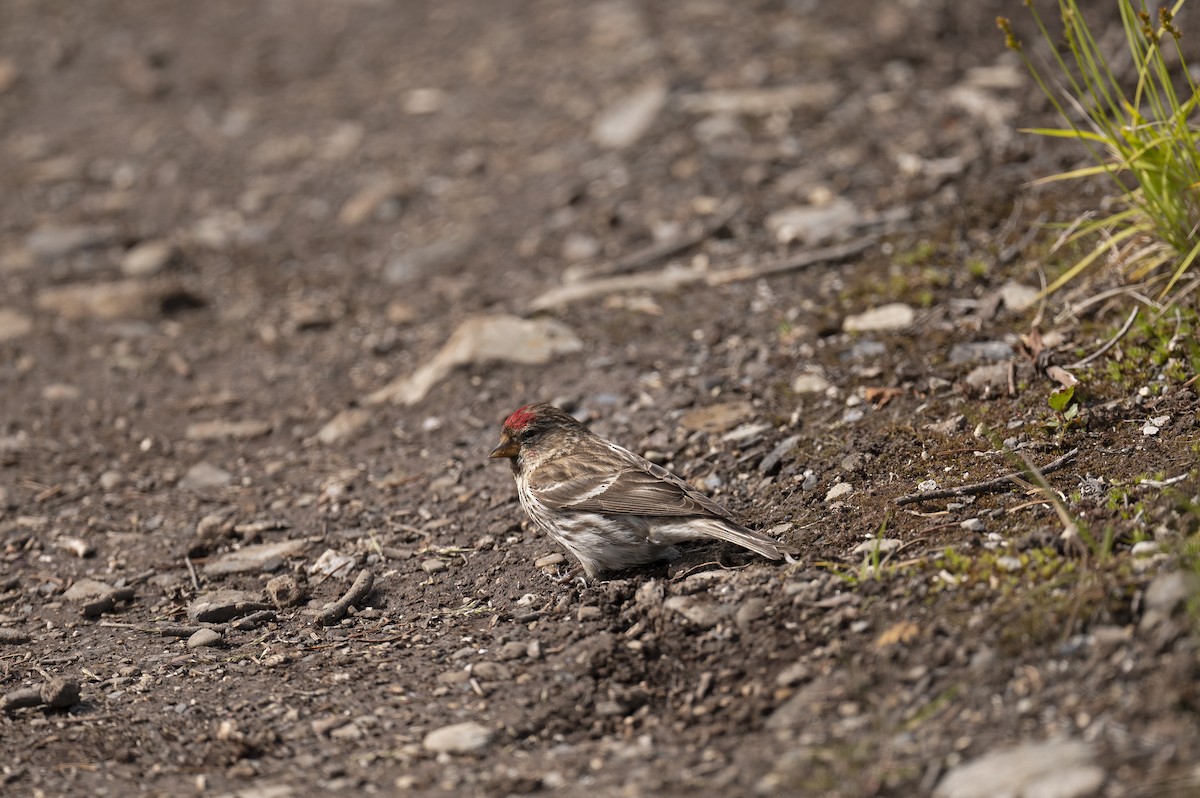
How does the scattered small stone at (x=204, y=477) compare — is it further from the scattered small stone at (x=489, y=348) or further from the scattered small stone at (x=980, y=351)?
the scattered small stone at (x=980, y=351)

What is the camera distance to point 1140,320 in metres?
5.97

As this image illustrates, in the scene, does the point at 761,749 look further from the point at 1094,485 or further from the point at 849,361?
the point at 849,361

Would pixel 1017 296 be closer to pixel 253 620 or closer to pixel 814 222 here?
pixel 814 222

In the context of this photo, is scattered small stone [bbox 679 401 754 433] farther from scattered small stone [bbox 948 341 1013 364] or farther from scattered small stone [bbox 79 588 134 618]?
scattered small stone [bbox 79 588 134 618]

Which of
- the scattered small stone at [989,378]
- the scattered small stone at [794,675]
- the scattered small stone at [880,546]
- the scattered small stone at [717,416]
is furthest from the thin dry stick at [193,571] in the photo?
the scattered small stone at [989,378]

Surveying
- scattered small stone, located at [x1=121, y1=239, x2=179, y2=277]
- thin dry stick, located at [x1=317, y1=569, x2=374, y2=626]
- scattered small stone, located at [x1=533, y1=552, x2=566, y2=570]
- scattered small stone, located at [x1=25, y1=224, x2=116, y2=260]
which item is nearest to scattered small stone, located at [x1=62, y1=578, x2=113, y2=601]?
thin dry stick, located at [x1=317, y1=569, x2=374, y2=626]

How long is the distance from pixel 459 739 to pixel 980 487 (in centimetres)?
243

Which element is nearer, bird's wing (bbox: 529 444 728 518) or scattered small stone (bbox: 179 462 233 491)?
bird's wing (bbox: 529 444 728 518)

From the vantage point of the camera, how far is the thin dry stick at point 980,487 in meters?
5.17

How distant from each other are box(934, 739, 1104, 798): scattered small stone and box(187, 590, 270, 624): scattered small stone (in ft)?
11.2

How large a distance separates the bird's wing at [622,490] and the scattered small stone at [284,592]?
1.24m

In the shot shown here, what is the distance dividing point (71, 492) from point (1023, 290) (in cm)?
574

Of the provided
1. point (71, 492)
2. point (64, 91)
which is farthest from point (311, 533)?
point (64, 91)

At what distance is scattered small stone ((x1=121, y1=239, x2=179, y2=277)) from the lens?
10031 millimetres
